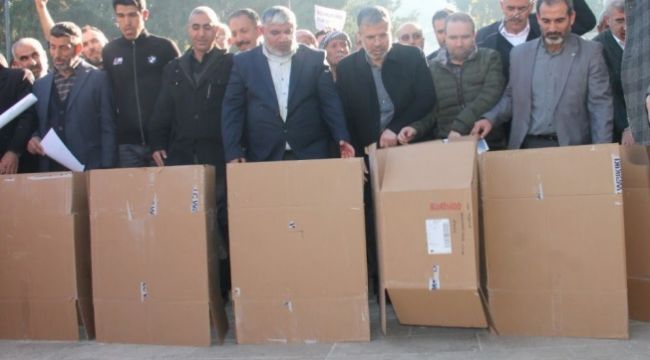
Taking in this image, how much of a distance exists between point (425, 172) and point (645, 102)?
1233 mm

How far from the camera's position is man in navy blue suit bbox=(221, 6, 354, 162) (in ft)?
16.1

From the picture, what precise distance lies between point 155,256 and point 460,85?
2.20 m

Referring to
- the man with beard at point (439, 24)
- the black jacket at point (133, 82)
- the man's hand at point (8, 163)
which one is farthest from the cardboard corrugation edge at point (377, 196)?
the man with beard at point (439, 24)

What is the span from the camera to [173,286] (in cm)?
436

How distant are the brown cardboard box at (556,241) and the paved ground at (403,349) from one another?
0.11 meters

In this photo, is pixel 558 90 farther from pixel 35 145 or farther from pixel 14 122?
pixel 14 122

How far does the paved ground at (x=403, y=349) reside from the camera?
3.91 m

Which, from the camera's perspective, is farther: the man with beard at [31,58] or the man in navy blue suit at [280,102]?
the man with beard at [31,58]

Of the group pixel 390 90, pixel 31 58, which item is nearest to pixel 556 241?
pixel 390 90

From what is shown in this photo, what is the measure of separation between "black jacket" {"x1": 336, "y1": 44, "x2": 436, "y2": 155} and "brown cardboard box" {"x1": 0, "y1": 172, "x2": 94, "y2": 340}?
5.74ft

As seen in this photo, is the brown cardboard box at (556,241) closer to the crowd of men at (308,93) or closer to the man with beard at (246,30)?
the crowd of men at (308,93)

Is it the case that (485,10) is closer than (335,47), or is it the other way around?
(335,47)

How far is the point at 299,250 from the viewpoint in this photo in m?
4.21

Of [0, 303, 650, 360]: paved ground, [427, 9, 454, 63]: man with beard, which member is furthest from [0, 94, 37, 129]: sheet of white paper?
[427, 9, 454, 63]: man with beard
